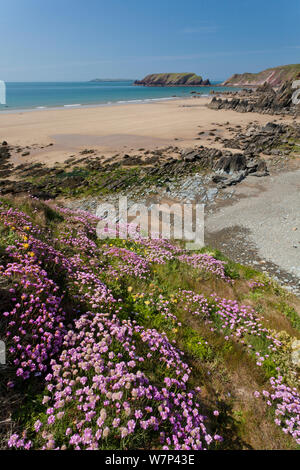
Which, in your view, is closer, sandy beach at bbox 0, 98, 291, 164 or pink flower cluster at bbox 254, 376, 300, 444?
pink flower cluster at bbox 254, 376, 300, 444

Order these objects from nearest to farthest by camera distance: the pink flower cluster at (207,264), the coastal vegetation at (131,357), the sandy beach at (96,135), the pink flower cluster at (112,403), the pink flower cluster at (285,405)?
1. the pink flower cluster at (112,403)
2. the coastal vegetation at (131,357)
3. the pink flower cluster at (285,405)
4. the pink flower cluster at (207,264)
5. the sandy beach at (96,135)

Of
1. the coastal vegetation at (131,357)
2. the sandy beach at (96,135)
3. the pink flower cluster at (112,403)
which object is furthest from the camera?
the sandy beach at (96,135)

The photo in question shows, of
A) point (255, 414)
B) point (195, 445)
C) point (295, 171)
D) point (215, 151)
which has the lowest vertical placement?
point (255, 414)

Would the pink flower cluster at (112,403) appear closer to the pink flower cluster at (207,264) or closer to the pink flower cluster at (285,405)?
the pink flower cluster at (285,405)

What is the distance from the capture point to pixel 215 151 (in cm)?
2719

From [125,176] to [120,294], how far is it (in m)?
19.1

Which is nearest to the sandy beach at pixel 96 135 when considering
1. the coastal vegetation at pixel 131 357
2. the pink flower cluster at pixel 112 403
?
the coastal vegetation at pixel 131 357

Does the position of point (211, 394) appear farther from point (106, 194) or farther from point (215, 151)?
point (215, 151)

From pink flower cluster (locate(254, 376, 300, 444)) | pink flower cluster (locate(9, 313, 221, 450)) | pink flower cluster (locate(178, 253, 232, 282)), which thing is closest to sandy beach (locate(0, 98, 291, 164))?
pink flower cluster (locate(178, 253, 232, 282))

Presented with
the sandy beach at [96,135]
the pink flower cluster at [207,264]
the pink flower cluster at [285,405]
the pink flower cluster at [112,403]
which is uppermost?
the sandy beach at [96,135]

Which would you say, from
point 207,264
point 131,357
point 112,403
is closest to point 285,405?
point 131,357

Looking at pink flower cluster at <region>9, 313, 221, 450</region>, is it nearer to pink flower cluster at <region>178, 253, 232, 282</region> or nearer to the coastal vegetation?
the coastal vegetation

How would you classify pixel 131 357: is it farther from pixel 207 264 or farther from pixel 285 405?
pixel 207 264

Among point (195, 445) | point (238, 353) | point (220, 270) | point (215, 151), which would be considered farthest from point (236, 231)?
point (215, 151)
